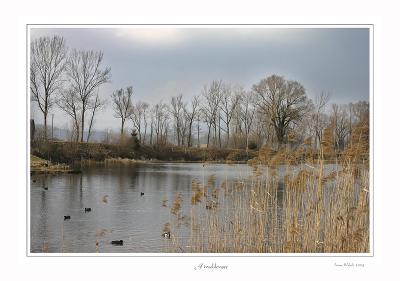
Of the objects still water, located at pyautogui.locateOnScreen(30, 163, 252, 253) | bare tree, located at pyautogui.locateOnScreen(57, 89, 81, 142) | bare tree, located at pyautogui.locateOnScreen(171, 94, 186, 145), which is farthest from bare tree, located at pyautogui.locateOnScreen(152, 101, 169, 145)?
bare tree, located at pyautogui.locateOnScreen(57, 89, 81, 142)

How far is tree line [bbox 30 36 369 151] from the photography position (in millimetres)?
9367

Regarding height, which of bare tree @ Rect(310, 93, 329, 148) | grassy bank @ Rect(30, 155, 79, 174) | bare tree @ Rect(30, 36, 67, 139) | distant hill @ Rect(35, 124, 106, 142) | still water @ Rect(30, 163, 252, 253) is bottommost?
still water @ Rect(30, 163, 252, 253)

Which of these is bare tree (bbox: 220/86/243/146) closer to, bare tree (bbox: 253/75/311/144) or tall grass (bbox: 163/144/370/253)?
bare tree (bbox: 253/75/311/144)

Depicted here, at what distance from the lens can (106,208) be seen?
34.6ft

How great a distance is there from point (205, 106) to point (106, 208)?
9.81 ft

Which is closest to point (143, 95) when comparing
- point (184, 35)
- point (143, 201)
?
point (143, 201)

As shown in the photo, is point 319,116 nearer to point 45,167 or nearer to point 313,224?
point 313,224

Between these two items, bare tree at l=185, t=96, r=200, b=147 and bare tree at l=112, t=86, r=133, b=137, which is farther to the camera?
bare tree at l=112, t=86, r=133, b=137

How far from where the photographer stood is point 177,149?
1711 cm

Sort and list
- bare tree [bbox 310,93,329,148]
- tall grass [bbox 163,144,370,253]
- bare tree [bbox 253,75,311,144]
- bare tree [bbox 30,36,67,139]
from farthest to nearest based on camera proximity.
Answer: bare tree [bbox 253,75,311,144]
bare tree [bbox 30,36,67,139]
bare tree [bbox 310,93,329,148]
tall grass [bbox 163,144,370,253]

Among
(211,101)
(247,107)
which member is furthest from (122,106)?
(247,107)

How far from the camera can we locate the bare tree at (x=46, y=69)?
9.13 metres

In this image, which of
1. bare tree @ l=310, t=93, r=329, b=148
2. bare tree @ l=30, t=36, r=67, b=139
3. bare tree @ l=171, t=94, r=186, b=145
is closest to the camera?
bare tree @ l=310, t=93, r=329, b=148
